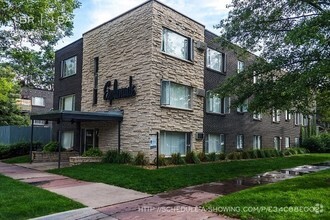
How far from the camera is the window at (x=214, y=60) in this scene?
18989mm

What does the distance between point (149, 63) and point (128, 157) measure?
16.0ft

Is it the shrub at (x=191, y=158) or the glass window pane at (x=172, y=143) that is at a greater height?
the glass window pane at (x=172, y=143)

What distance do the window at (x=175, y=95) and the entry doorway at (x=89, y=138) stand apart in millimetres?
5035

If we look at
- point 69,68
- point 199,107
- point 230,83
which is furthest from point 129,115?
point 69,68

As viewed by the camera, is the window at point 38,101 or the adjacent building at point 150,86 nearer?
the adjacent building at point 150,86

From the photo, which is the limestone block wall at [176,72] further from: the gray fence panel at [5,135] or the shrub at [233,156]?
the gray fence panel at [5,135]

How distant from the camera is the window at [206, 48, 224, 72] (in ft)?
62.3

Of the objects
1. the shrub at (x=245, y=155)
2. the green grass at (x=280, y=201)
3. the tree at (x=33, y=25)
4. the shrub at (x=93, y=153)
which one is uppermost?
the tree at (x=33, y=25)

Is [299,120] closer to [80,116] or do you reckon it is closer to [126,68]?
[126,68]

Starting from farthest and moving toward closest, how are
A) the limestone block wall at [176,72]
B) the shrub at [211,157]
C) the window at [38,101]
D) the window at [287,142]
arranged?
the window at [38,101], the window at [287,142], the shrub at [211,157], the limestone block wall at [176,72]

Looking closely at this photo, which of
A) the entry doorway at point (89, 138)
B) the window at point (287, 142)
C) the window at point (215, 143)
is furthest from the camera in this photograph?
the window at point (287, 142)

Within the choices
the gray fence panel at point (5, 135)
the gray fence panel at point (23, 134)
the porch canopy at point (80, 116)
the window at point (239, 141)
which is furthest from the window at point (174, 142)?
the gray fence panel at point (5, 135)

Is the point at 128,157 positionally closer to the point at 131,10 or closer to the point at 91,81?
the point at 91,81

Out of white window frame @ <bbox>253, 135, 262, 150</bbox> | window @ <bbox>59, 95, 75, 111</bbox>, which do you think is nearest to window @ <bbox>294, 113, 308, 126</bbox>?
white window frame @ <bbox>253, 135, 262, 150</bbox>
